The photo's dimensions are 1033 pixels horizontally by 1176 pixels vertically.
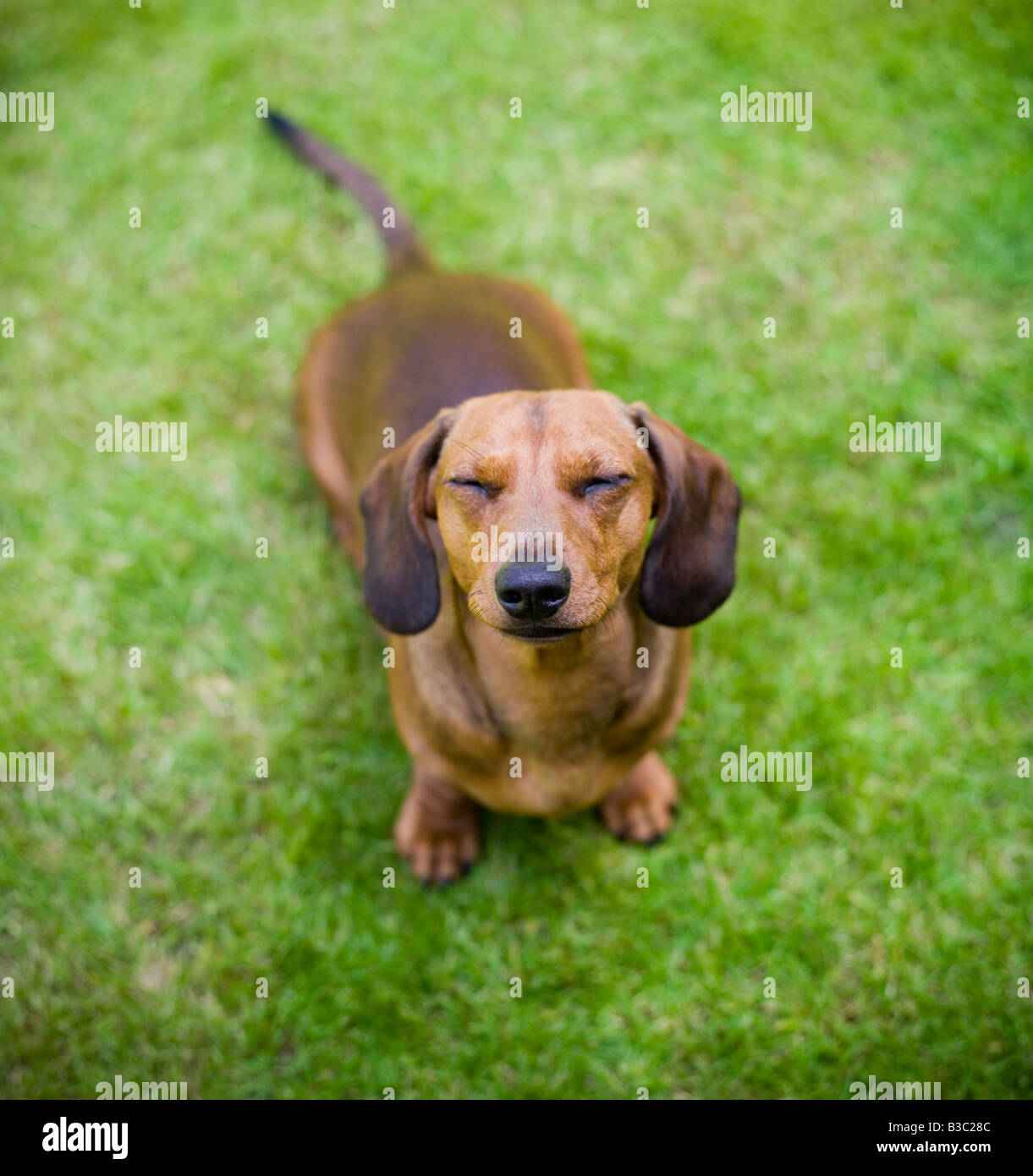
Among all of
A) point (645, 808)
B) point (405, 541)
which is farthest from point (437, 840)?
point (405, 541)

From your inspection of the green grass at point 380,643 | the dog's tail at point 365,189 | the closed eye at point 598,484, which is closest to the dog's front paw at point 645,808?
the green grass at point 380,643

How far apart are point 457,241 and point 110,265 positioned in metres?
1.76

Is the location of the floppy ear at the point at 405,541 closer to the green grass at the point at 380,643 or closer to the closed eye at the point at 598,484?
the closed eye at the point at 598,484

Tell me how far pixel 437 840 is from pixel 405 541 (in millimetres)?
1346

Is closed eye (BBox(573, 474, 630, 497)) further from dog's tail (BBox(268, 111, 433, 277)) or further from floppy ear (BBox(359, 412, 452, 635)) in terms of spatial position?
dog's tail (BBox(268, 111, 433, 277))

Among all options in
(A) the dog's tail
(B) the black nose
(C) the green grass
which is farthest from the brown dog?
(A) the dog's tail

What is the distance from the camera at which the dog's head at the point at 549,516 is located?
2547 millimetres

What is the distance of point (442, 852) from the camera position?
375cm

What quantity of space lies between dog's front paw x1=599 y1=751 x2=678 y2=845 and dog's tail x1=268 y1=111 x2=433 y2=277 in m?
2.46

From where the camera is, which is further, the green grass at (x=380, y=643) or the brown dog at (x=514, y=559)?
the green grass at (x=380, y=643)

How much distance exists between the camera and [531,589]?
2.45 m

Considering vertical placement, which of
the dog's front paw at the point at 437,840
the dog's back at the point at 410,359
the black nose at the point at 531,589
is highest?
the dog's back at the point at 410,359

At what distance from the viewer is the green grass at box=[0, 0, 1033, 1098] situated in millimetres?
3625
